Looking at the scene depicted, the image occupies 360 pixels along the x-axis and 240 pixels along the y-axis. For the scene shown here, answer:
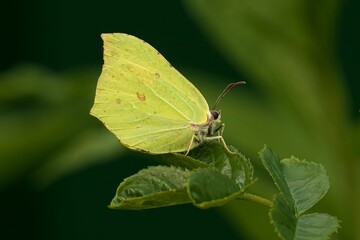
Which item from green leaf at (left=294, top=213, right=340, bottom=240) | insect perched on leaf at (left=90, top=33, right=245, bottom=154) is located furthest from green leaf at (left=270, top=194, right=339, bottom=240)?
insect perched on leaf at (left=90, top=33, right=245, bottom=154)

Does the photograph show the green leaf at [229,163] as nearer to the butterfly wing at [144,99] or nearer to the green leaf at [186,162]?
the green leaf at [186,162]

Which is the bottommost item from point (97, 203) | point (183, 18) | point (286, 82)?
point (97, 203)

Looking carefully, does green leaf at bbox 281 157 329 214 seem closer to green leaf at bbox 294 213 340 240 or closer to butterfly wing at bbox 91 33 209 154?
green leaf at bbox 294 213 340 240

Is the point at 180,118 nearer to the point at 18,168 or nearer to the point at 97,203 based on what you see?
the point at 18,168

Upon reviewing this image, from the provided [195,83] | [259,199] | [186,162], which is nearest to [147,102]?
[186,162]

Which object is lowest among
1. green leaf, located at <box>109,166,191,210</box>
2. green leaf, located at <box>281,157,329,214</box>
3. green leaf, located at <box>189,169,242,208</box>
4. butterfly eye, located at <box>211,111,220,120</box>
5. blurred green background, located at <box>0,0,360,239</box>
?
blurred green background, located at <box>0,0,360,239</box>

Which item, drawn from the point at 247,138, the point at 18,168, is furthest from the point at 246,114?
the point at 18,168
